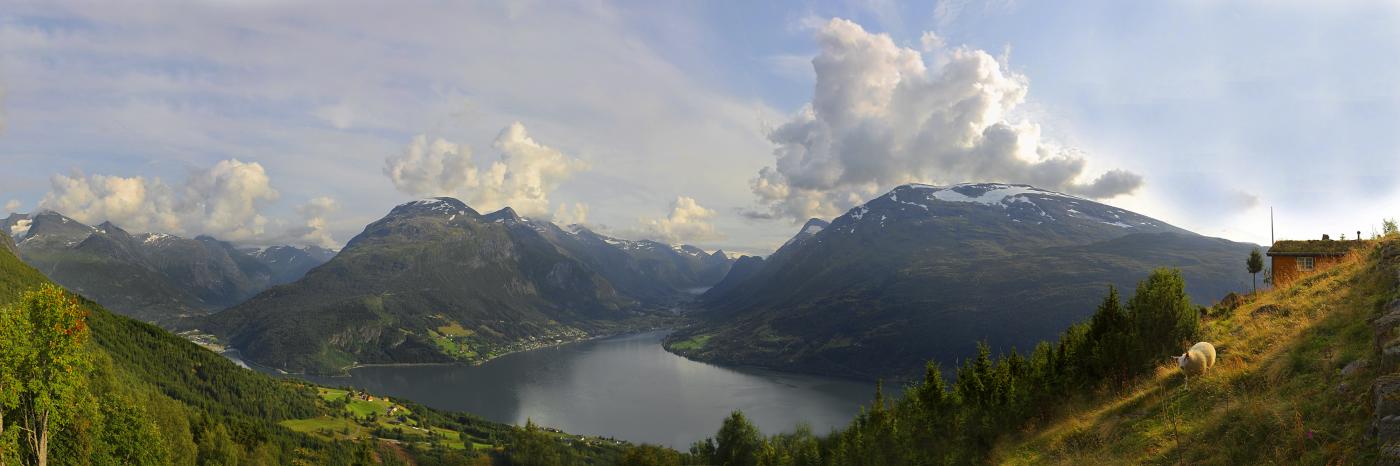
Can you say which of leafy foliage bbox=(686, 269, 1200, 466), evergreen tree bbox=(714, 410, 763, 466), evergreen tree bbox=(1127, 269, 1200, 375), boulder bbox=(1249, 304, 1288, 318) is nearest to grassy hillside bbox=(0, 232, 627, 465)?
evergreen tree bbox=(714, 410, 763, 466)

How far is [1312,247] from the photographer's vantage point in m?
40.5

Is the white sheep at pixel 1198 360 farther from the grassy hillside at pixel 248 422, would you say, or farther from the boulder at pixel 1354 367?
the grassy hillside at pixel 248 422

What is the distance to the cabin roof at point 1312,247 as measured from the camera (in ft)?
129

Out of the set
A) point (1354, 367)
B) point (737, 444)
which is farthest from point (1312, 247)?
point (737, 444)

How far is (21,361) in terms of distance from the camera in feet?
92.7

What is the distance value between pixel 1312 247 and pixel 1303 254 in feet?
2.72

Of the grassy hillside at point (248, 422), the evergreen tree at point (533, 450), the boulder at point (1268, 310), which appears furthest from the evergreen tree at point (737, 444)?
the boulder at point (1268, 310)

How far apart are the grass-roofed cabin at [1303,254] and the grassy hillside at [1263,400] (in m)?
13.2

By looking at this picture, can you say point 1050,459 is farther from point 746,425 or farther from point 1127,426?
point 746,425

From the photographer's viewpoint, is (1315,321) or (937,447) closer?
(1315,321)

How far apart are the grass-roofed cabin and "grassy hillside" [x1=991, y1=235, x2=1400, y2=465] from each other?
43.3 feet

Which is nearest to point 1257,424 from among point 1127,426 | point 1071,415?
point 1127,426

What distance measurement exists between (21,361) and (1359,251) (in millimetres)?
65688

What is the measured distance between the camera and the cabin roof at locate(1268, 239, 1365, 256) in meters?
39.2
